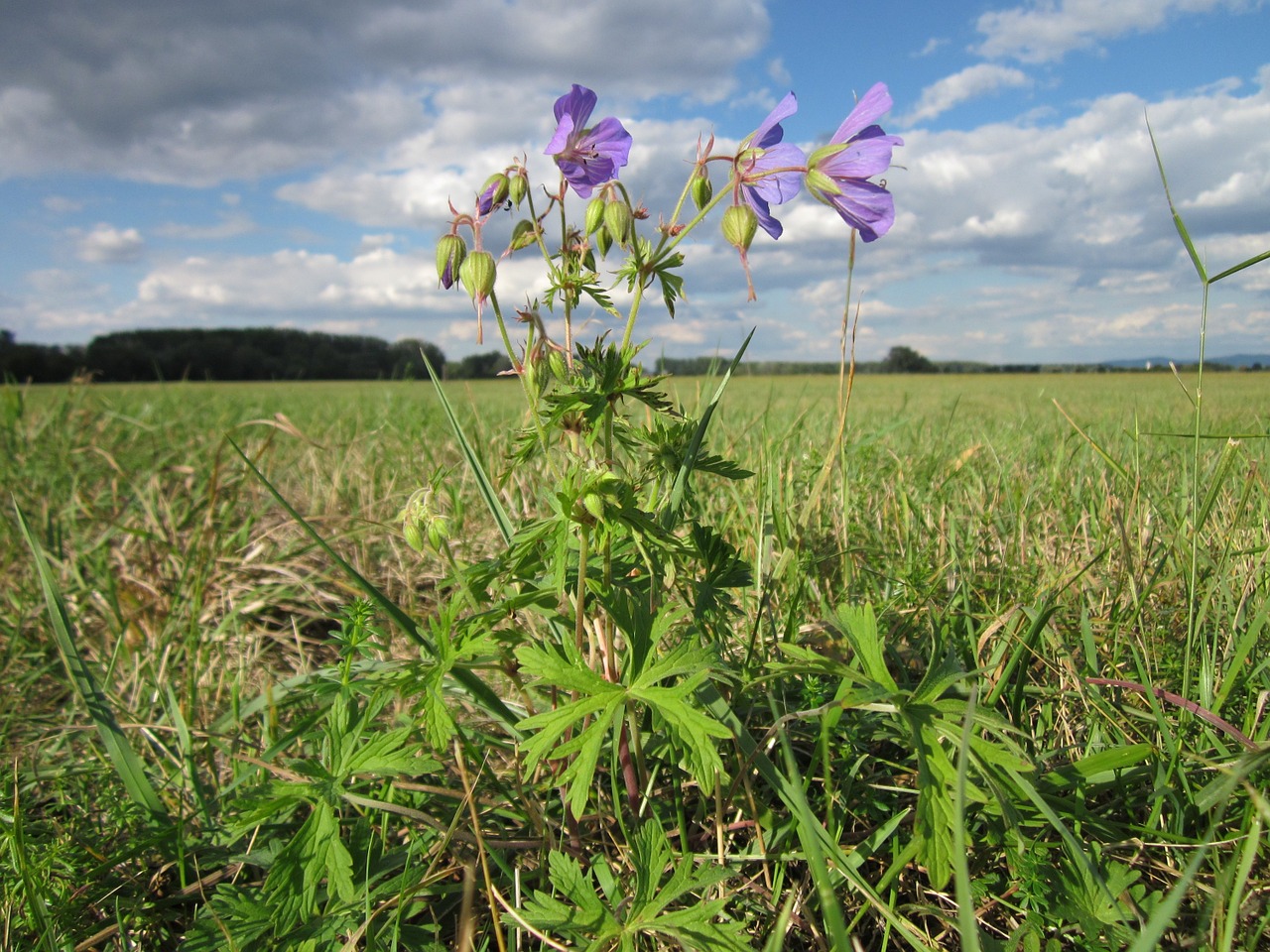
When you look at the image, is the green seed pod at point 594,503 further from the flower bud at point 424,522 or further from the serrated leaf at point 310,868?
the serrated leaf at point 310,868

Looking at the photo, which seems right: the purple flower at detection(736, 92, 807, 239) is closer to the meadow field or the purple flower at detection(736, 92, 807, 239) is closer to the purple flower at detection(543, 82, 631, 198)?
the purple flower at detection(543, 82, 631, 198)

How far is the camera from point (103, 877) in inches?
54.1

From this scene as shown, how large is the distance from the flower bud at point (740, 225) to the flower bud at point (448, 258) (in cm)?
51

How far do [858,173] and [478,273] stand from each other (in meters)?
0.69

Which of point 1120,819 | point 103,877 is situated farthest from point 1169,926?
point 103,877

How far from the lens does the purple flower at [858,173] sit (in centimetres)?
122

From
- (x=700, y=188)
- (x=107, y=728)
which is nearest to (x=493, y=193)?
(x=700, y=188)

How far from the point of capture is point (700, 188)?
131 cm

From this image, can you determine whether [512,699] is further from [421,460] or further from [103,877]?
[421,460]

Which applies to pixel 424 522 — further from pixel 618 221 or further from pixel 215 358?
pixel 215 358

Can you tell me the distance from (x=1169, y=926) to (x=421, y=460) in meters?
3.42

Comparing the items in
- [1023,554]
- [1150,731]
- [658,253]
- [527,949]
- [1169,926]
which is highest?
[658,253]

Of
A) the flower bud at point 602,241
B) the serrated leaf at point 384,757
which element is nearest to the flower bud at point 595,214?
the flower bud at point 602,241

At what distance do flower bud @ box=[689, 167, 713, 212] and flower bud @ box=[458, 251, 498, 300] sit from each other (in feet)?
1.28
